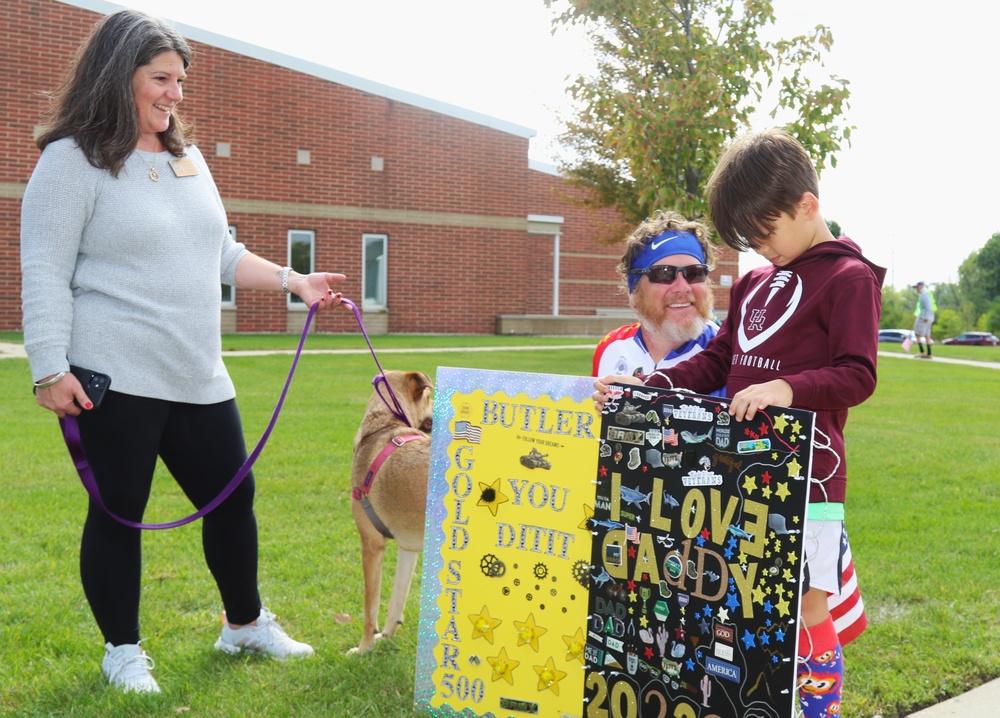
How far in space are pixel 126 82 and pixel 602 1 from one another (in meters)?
7.03

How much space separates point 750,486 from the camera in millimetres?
2316

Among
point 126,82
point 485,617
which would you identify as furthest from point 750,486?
point 126,82

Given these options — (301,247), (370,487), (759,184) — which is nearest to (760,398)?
(759,184)

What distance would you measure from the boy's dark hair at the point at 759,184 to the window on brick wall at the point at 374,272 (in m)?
19.7

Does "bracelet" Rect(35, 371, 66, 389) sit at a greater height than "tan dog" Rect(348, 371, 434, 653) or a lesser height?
greater

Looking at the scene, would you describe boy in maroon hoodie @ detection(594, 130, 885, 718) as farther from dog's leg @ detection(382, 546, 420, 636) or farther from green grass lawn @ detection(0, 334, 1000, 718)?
dog's leg @ detection(382, 546, 420, 636)

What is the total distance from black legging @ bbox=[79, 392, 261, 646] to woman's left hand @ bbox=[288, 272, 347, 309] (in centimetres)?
52

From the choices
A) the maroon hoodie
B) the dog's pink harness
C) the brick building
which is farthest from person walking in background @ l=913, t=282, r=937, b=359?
the maroon hoodie

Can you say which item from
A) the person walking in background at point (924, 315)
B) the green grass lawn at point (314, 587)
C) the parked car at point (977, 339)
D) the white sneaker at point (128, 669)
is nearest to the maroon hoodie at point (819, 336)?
the green grass lawn at point (314, 587)

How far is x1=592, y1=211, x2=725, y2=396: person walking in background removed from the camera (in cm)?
306

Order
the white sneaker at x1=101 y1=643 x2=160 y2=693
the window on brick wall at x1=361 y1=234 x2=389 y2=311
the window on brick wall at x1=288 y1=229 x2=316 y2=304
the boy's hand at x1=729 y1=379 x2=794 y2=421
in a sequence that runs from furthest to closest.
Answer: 1. the window on brick wall at x1=361 y1=234 x2=389 y2=311
2. the window on brick wall at x1=288 y1=229 x2=316 y2=304
3. the white sneaker at x1=101 y1=643 x2=160 y2=693
4. the boy's hand at x1=729 y1=379 x2=794 y2=421

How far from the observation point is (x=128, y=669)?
321cm

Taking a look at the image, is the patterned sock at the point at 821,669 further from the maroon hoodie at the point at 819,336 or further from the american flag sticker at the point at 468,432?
the american flag sticker at the point at 468,432

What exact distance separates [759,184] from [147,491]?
2370 millimetres
